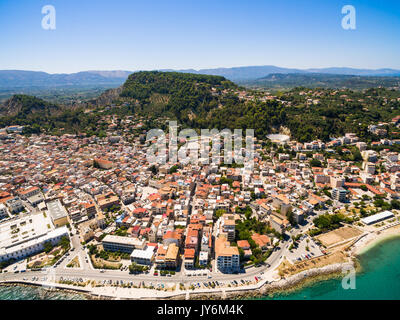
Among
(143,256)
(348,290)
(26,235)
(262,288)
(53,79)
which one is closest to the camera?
(262,288)

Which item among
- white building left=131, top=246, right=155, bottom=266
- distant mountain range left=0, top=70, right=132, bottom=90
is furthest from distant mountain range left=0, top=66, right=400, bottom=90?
white building left=131, top=246, right=155, bottom=266

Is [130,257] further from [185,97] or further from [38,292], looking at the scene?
[185,97]

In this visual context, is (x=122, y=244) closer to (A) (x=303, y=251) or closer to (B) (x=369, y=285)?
(A) (x=303, y=251)

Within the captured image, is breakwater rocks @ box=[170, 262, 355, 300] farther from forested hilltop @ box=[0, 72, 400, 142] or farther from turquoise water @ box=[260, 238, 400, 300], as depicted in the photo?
forested hilltop @ box=[0, 72, 400, 142]

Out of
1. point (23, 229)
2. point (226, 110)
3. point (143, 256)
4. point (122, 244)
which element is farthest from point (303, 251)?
point (226, 110)

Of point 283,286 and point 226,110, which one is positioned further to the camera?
point 226,110

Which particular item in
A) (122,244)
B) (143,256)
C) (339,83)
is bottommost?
(143,256)

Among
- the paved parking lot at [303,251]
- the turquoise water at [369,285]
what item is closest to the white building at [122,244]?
the turquoise water at [369,285]

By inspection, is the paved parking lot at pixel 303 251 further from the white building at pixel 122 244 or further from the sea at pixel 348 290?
the white building at pixel 122 244

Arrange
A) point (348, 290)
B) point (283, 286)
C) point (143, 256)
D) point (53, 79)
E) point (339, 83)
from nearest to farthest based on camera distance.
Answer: point (283, 286) → point (348, 290) → point (143, 256) → point (339, 83) → point (53, 79)
